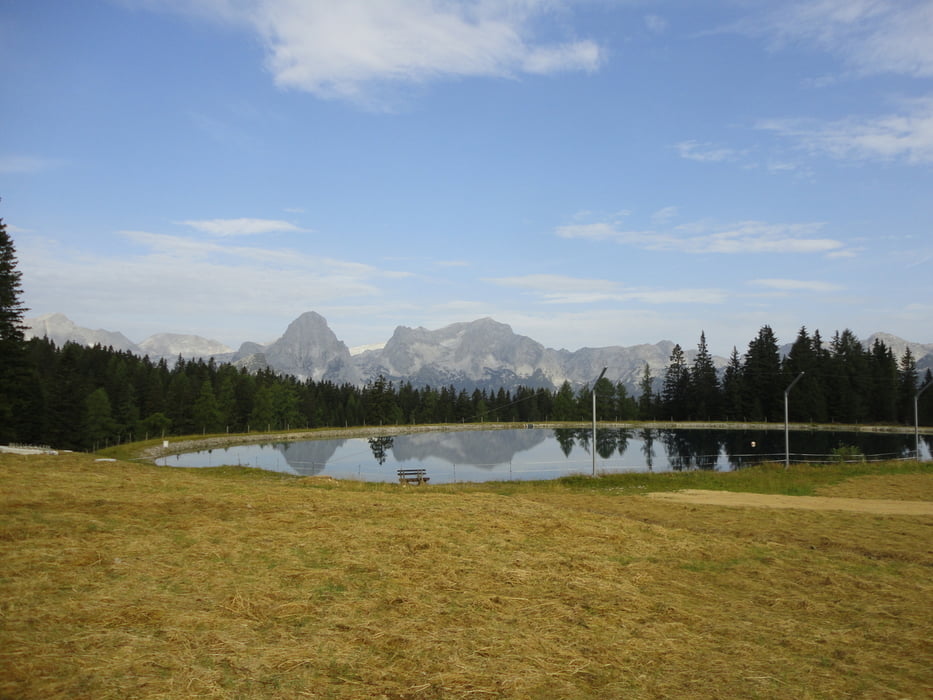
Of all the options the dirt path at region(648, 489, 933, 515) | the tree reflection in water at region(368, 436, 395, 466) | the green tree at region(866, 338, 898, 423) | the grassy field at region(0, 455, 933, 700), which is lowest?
the tree reflection in water at region(368, 436, 395, 466)

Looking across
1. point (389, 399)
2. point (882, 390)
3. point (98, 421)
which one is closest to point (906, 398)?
point (882, 390)

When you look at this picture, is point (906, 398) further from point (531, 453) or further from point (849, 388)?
point (531, 453)

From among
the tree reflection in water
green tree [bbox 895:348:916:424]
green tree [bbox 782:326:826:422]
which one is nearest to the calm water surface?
the tree reflection in water

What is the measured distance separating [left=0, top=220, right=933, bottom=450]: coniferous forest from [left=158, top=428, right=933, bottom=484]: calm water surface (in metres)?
15.9

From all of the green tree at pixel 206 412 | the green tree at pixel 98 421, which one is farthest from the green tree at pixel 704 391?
the green tree at pixel 98 421

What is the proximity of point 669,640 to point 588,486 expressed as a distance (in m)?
27.3

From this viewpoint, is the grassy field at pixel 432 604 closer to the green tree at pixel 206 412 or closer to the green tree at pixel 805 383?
the green tree at pixel 206 412

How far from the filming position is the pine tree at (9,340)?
4681cm

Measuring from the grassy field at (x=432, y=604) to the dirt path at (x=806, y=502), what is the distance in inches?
245

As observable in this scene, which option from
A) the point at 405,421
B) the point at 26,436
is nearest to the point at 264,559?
the point at 26,436

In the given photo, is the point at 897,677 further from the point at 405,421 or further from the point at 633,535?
the point at 405,421

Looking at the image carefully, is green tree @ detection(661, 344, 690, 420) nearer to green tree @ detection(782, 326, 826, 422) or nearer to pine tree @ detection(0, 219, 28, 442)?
green tree @ detection(782, 326, 826, 422)

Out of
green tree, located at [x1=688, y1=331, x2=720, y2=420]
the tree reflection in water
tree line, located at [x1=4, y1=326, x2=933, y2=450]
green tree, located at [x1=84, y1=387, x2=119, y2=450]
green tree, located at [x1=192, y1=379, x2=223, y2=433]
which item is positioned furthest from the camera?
green tree, located at [x1=688, y1=331, x2=720, y2=420]

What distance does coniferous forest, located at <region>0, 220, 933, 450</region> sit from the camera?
260 ft
